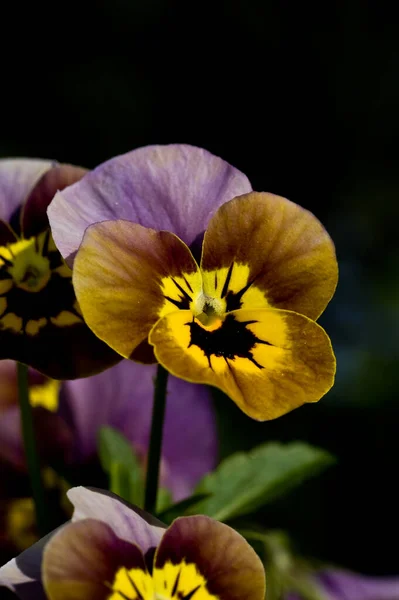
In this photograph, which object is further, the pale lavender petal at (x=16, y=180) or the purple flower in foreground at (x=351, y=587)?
the purple flower in foreground at (x=351, y=587)

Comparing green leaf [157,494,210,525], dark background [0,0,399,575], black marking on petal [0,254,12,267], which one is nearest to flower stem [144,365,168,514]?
green leaf [157,494,210,525]

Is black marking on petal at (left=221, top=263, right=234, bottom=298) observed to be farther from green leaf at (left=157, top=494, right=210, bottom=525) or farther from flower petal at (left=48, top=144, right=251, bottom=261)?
green leaf at (left=157, top=494, right=210, bottom=525)

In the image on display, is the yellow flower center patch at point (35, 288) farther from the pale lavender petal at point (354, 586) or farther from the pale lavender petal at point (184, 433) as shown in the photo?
the pale lavender petal at point (354, 586)

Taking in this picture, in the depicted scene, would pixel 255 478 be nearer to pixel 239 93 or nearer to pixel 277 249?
pixel 277 249

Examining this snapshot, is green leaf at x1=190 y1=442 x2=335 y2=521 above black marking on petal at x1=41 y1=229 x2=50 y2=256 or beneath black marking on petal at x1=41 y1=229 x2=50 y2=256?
beneath

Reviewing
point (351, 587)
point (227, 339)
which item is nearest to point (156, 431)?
point (227, 339)

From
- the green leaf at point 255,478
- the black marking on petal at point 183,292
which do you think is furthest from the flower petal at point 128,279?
the green leaf at point 255,478

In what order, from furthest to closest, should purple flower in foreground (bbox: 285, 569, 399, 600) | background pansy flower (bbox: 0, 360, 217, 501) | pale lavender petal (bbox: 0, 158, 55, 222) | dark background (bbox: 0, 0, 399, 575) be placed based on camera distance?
dark background (bbox: 0, 0, 399, 575) → purple flower in foreground (bbox: 285, 569, 399, 600) → background pansy flower (bbox: 0, 360, 217, 501) → pale lavender petal (bbox: 0, 158, 55, 222)
